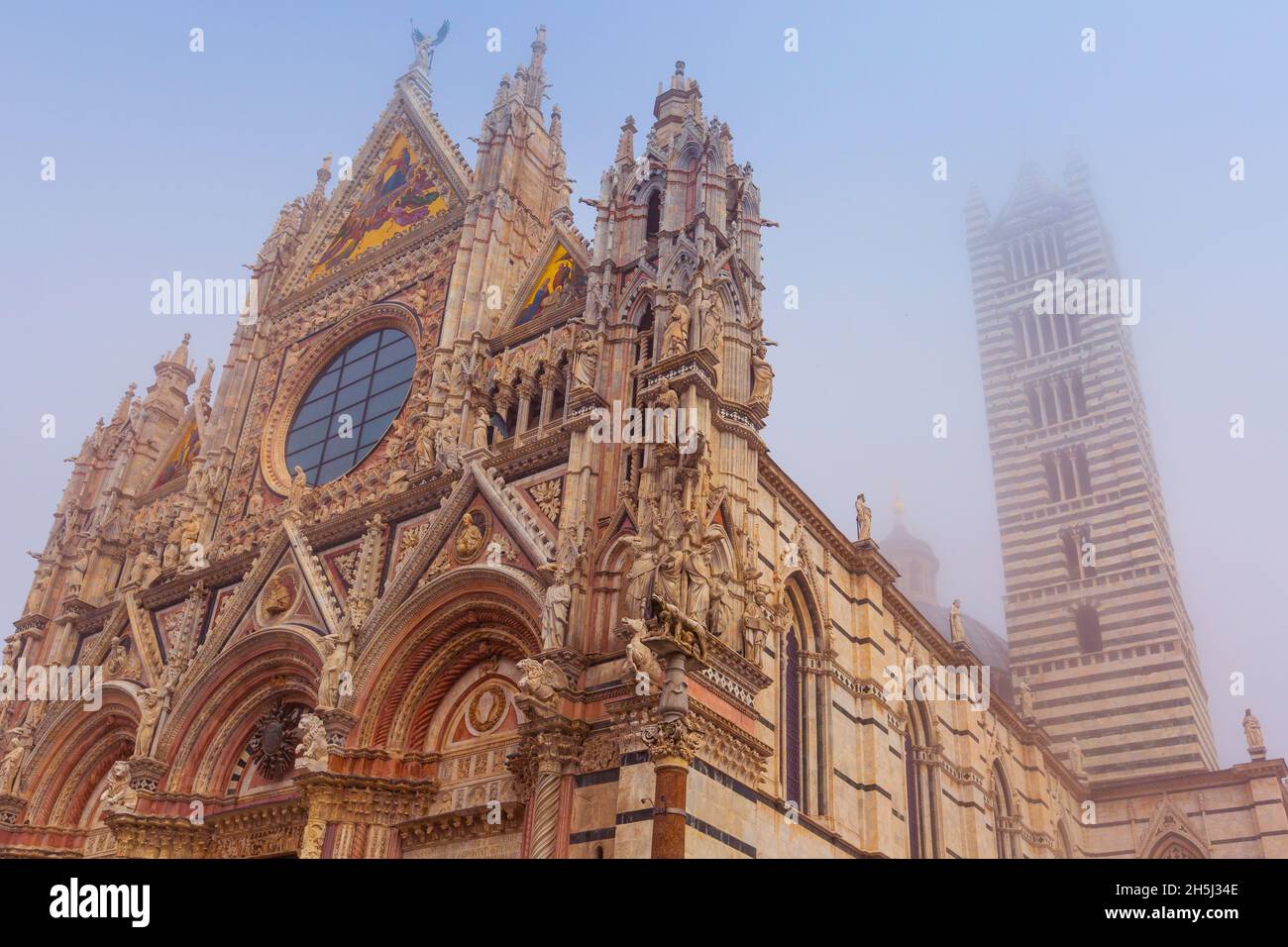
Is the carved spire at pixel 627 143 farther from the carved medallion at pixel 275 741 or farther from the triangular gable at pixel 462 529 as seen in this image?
the carved medallion at pixel 275 741

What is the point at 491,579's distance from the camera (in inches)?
646

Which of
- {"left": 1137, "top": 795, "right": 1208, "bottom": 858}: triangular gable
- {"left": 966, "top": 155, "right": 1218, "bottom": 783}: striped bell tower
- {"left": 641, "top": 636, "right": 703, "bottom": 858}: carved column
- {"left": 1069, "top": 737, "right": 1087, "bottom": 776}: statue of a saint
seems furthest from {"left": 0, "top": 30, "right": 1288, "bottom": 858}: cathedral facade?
{"left": 966, "top": 155, "right": 1218, "bottom": 783}: striped bell tower

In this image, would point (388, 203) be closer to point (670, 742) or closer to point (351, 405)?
point (351, 405)

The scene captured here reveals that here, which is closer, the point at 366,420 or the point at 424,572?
the point at 424,572

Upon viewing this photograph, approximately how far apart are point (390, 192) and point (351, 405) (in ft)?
20.6

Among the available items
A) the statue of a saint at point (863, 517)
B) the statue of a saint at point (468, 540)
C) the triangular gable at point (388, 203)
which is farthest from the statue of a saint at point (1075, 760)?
the triangular gable at point (388, 203)

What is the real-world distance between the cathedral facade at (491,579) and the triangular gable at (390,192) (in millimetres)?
97

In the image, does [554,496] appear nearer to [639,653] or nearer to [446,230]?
[639,653]

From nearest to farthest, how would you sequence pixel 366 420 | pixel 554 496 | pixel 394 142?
1. pixel 554 496
2. pixel 366 420
3. pixel 394 142

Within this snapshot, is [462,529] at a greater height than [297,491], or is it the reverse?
[297,491]

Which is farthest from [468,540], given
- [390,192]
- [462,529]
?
[390,192]

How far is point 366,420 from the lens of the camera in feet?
71.8
